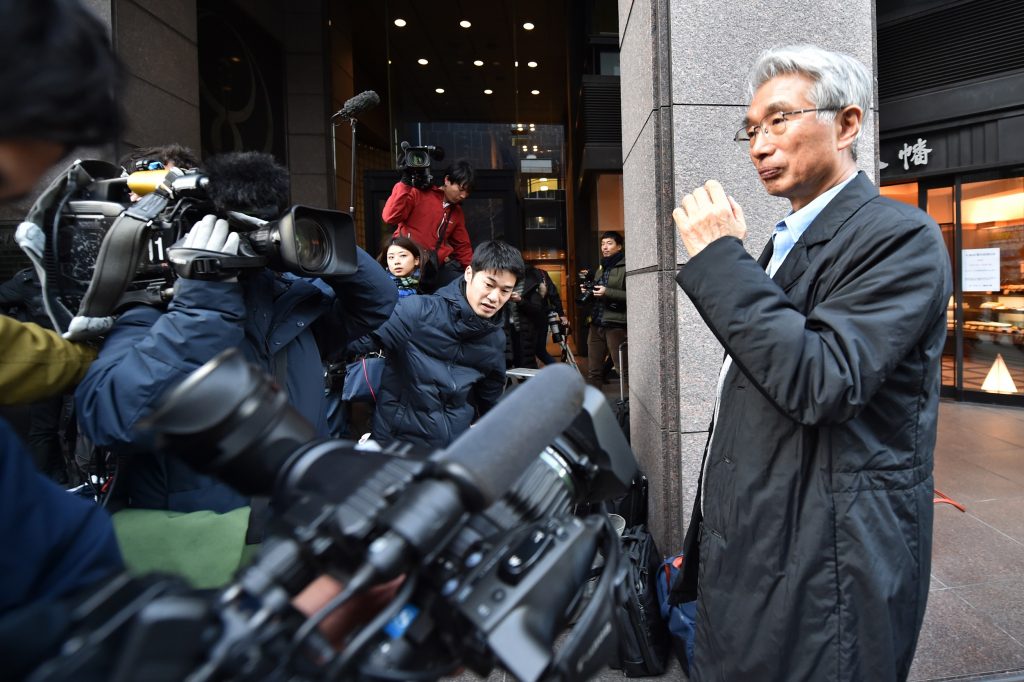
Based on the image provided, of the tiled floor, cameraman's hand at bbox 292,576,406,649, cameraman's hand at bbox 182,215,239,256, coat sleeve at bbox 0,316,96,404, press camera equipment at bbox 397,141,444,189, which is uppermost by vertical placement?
press camera equipment at bbox 397,141,444,189

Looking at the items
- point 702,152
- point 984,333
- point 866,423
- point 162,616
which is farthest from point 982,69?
Answer: point 162,616

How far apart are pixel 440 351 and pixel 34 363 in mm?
1714

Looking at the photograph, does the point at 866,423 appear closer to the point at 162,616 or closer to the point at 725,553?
the point at 725,553

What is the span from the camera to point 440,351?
2.73 metres

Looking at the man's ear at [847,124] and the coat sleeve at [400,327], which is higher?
the man's ear at [847,124]

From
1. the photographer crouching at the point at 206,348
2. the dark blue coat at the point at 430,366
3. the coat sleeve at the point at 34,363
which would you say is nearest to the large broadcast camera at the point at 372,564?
the photographer crouching at the point at 206,348

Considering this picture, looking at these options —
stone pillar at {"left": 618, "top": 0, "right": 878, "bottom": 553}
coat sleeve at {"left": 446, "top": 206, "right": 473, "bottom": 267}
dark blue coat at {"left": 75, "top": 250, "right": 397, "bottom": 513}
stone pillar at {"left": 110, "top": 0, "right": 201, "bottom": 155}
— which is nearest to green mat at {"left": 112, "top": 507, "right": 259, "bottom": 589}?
dark blue coat at {"left": 75, "top": 250, "right": 397, "bottom": 513}

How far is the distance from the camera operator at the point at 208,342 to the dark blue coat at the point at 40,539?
0.45m

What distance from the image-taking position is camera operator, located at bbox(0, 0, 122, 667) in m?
0.55

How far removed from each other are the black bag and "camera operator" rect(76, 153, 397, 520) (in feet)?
4.85

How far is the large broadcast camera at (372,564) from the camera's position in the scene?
0.46 m

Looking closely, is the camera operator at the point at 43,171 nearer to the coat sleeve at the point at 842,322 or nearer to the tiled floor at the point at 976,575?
the coat sleeve at the point at 842,322

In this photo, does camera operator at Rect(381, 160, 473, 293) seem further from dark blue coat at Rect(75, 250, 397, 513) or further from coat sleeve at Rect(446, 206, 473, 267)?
dark blue coat at Rect(75, 250, 397, 513)

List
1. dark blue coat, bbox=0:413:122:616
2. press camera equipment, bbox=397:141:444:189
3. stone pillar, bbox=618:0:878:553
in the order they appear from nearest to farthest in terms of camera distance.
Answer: dark blue coat, bbox=0:413:122:616 → stone pillar, bbox=618:0:878:553 → press camera equipment, bbox=397:141:444:189
